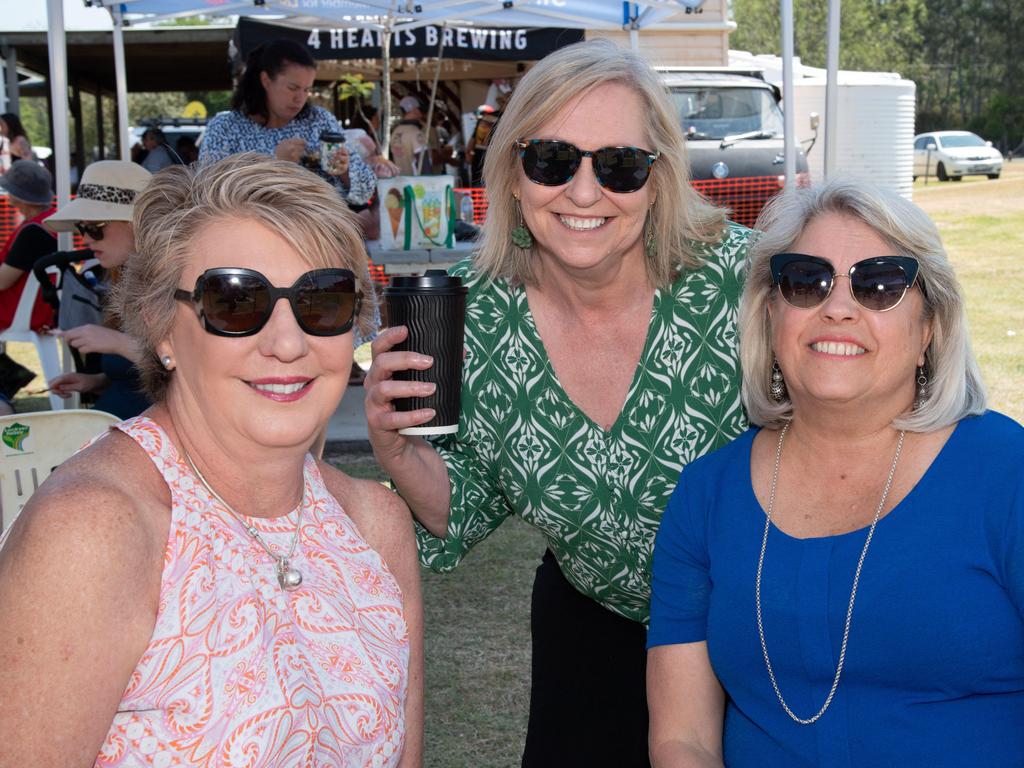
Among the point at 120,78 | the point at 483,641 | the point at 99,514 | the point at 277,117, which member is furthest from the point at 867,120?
the point at 99,514

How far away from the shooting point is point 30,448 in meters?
3.26

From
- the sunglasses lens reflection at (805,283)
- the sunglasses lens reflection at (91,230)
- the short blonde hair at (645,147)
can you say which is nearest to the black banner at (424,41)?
the sunglasses lens reflection at (91,230)

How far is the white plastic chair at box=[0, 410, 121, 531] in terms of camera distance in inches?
127

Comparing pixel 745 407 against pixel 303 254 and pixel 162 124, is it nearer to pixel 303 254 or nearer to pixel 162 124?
pixel 303 254

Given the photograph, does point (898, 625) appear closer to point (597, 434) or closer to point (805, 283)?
point (805, 283)

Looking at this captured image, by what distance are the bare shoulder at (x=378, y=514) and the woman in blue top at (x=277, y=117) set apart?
173 inches

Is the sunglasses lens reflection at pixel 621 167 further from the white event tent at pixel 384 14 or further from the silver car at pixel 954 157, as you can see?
the silver car at pixel 954 157

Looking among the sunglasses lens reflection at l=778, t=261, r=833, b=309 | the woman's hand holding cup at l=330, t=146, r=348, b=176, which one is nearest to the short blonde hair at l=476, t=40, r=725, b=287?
the sunglasses lens reflection at l=778, t=261, r=833, b=309

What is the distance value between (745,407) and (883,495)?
496mm

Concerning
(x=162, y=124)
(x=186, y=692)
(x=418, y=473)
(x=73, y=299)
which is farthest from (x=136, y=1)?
(x=162, y=124)

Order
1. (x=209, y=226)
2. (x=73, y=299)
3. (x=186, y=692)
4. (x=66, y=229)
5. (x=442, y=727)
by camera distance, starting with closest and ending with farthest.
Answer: (x=186, y=692)
(x=209, y=226)
(x=442, y=727)
(x=73, y=299)
(x=66, y=229)

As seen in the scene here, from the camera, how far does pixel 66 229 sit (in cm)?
568

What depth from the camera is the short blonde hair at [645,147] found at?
2518 millimetres

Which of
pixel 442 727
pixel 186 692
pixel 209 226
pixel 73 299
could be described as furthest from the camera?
pixel 73 299
